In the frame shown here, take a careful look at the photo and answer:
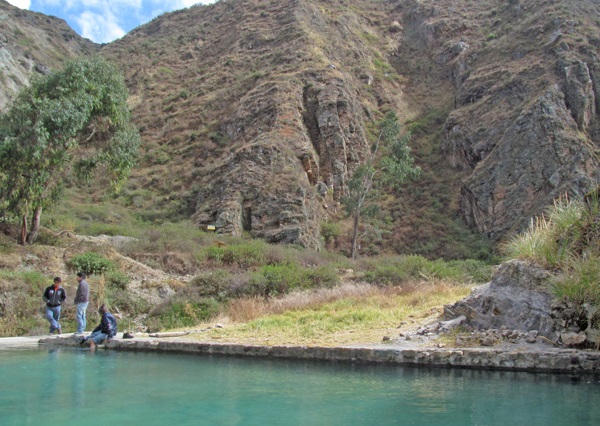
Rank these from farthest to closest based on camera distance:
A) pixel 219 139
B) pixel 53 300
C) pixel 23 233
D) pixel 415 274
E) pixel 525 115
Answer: pixel 219 139, pixel 525 115, pixel 415 274, pixel 23 233, pixel 53 300

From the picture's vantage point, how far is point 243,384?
7863 mm

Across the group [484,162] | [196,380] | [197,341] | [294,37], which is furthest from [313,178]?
[196,380]

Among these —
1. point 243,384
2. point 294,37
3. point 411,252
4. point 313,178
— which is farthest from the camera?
point 294,37

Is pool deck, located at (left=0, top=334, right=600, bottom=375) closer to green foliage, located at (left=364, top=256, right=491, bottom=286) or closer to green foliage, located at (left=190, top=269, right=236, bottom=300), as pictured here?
green foliage, located at (left=190, top=269, right=236, bottom=300)

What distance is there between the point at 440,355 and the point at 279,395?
9.97 ft

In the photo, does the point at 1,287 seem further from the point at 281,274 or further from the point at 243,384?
the point at 243,384

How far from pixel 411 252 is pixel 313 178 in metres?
9.05

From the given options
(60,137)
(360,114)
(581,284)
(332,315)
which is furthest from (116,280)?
(360,114)

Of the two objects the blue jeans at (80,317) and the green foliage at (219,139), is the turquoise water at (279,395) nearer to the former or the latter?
the blue jeans at (80,317)

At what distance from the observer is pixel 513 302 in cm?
1017

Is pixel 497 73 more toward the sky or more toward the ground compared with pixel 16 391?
more toward the sky

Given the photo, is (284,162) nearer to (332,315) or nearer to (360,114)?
(360,114)

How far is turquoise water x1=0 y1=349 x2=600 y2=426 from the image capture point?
237 inches

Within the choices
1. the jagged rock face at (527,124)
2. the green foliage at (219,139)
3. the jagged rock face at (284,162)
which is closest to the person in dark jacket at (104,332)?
the jagged rock face at (284,162)
